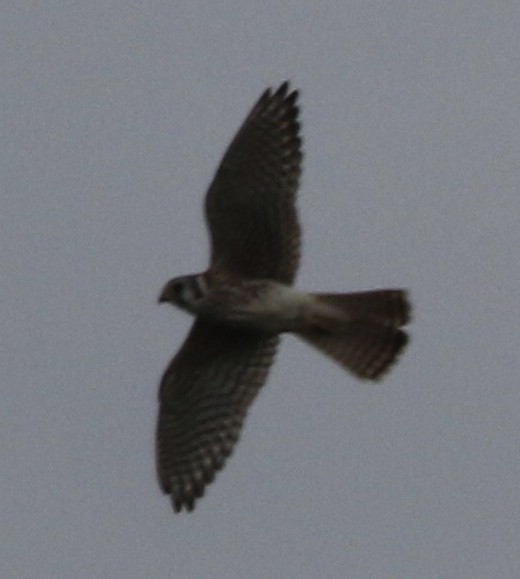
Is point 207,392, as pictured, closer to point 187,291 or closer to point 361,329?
point 187,291

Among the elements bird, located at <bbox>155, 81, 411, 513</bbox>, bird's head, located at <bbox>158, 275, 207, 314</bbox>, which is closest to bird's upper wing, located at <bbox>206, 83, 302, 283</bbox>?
bird, located at <bbox>155, 81, 411, 513</bbox>

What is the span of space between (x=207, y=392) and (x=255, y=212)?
1.38m

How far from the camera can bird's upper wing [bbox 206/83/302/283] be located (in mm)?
12000

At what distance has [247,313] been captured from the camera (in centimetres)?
1180

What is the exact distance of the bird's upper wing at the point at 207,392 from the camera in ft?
40.4

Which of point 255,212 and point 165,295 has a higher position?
point 255,212

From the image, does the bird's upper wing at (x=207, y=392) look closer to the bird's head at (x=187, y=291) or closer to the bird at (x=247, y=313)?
the bird at (x=247, y=313)

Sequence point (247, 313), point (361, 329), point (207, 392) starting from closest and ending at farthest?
point (247, 313) < point (361, 329) < point (207, 392)

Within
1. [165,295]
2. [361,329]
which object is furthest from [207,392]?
[361,329]

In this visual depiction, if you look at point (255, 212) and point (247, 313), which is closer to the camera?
point (247, 313)

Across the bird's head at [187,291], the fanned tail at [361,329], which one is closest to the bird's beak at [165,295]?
the bird's head at [187,291]

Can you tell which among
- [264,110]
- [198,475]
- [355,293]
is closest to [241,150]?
[264,110]

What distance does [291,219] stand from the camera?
12055 millimetres

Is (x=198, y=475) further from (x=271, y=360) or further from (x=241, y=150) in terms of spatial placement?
(x=241, y=150)
